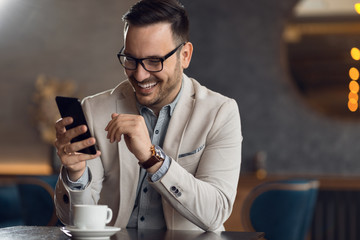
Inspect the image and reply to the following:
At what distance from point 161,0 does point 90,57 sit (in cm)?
298

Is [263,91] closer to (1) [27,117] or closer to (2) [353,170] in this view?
(2) [353,170]

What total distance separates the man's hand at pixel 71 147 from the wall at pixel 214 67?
297 centimetres

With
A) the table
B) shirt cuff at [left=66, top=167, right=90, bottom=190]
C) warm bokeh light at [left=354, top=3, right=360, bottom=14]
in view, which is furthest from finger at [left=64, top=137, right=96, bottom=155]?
warm bokeh light at [left=354, top=3, right=360, bottom=14]

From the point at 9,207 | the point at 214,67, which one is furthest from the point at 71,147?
the point at 214,67

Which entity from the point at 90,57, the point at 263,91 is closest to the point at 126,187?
the point at 263,91

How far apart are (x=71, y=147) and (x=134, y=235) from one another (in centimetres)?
36

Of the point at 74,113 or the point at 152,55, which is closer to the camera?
the point at 74,113

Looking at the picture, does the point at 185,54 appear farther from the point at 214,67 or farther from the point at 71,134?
the point at 214,67

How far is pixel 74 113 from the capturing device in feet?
5.40

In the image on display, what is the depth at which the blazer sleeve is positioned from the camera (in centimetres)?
172

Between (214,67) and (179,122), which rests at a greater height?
(214,67)

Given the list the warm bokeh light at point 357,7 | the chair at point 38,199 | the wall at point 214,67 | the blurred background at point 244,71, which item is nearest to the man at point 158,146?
the chair at point 38,199

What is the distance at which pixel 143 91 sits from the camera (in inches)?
76.6

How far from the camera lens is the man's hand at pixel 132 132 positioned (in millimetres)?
1663
